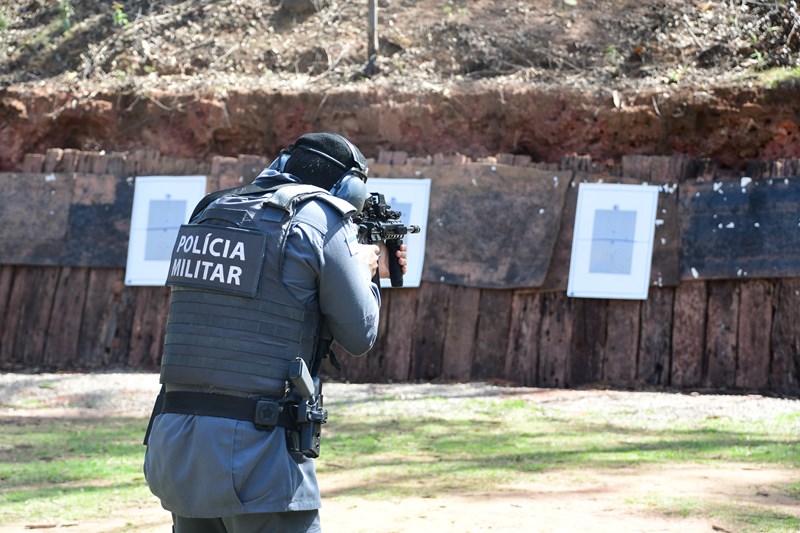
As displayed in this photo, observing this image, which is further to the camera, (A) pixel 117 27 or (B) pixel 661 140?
(A) pixel 117 27

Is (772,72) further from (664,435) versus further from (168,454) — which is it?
(168,454)

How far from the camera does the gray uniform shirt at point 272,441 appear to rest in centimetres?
327

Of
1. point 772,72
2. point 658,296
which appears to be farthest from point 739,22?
point 658,296

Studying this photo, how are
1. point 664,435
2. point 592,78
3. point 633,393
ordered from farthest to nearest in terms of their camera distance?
point 592,78 < point 633,393 < point 664,435

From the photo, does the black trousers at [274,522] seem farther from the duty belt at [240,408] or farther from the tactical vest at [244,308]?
the tactical vest at [244,308]

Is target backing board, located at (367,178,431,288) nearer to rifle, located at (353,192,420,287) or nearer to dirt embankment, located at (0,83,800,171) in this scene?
dirt embankment, located at (0,83,800,171)

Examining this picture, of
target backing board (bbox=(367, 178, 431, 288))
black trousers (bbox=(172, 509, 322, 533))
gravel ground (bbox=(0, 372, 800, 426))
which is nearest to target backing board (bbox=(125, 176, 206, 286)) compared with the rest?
gravel ground (bbox=(0, 372, 800, 426))

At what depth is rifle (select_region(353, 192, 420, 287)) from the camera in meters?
3.99

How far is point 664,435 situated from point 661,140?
5.33m

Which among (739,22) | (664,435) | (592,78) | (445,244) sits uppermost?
(739,22)

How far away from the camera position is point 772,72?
1285 centimetres

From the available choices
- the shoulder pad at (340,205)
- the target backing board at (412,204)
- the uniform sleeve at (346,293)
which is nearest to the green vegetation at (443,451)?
the target backing board at (412,204)

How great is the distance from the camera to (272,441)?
3.33 meters

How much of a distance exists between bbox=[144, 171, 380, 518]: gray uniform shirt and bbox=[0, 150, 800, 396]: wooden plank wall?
8.13 m
